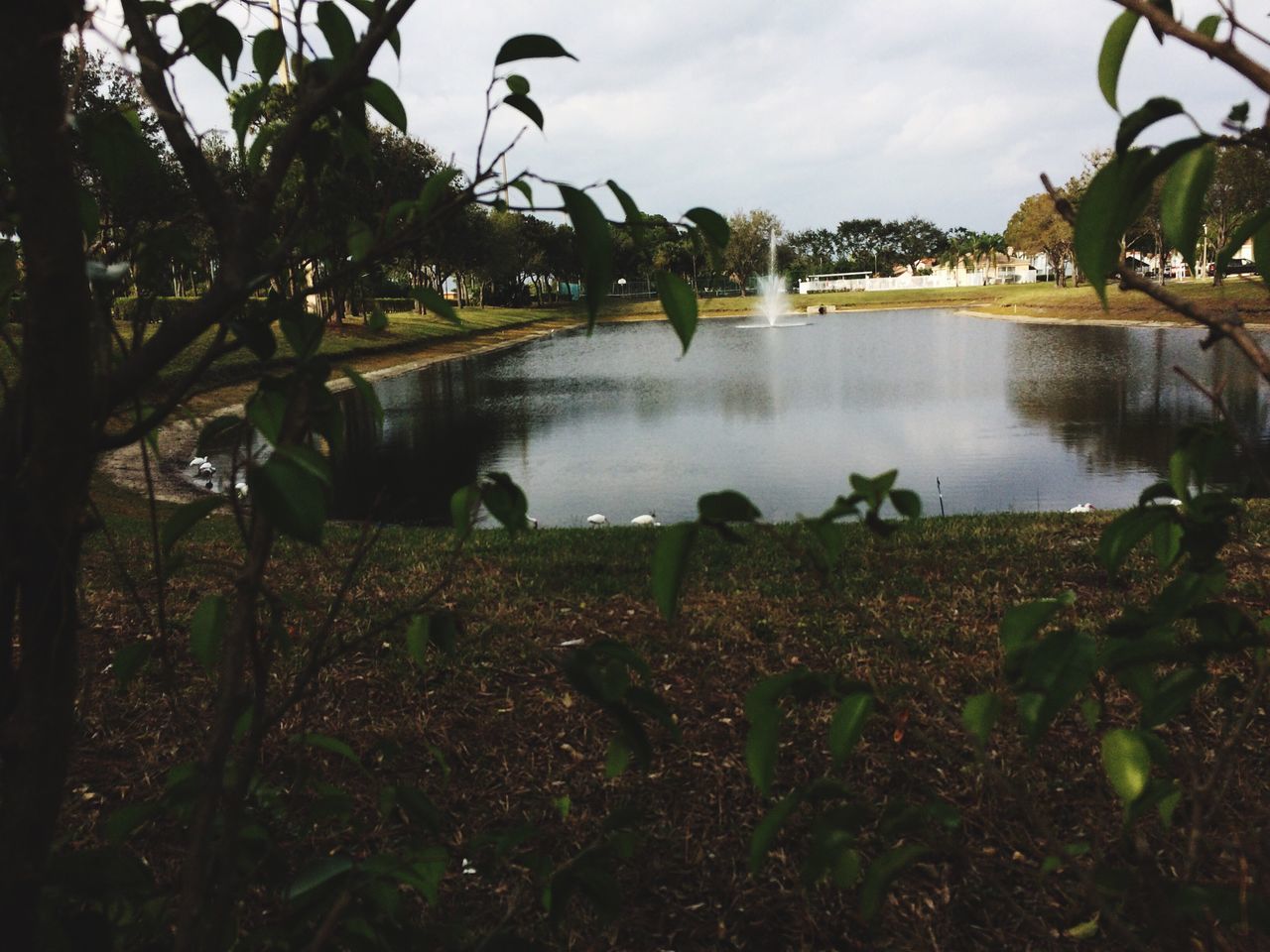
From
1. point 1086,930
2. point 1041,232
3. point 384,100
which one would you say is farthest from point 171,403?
point 1041,232

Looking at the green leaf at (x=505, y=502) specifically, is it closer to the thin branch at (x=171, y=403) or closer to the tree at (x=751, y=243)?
the thin branch at (x=171, y=403)

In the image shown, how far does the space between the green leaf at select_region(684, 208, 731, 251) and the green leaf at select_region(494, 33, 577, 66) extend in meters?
0.18

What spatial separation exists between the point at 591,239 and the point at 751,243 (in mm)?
83608

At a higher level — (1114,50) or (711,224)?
(1114,50)

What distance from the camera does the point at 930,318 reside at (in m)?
49.1

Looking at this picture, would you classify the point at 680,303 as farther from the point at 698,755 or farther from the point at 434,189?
the point at 698,755

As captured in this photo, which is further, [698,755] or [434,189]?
[698,755]

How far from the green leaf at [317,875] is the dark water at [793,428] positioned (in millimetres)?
1579

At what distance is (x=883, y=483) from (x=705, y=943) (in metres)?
1.61

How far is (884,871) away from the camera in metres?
0.90

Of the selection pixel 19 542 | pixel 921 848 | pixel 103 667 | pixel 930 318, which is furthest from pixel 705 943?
pixel 930 318

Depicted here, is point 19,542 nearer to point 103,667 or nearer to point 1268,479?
point 1268,479

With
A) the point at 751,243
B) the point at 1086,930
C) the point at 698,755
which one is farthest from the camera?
the point at 751,243

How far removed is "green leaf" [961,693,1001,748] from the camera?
83cm
